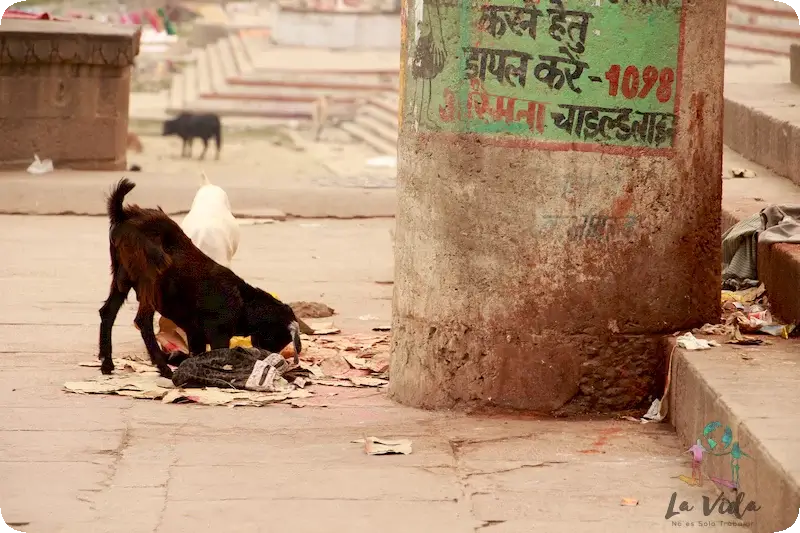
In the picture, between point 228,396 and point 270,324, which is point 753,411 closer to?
point 228,396

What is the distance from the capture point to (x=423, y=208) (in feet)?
17.9

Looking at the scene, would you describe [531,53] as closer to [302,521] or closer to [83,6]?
[302,521]

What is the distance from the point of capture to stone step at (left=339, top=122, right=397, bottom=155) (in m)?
24.3

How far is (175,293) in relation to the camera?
597cm

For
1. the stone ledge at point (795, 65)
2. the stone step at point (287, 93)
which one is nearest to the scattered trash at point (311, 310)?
the stone ledge at point (795, 65)

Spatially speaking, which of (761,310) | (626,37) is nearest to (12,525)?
(626,37)

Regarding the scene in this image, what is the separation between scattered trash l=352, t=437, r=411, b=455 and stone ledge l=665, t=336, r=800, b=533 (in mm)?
1005

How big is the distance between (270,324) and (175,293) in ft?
1.55

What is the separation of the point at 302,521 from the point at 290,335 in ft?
6.88

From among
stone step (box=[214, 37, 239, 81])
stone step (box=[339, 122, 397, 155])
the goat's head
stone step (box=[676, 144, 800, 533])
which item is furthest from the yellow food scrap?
stone step (box=[214, 37, 239, 81])

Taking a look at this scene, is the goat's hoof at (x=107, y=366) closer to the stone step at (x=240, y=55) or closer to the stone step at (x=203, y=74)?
the stone step at (x=203, y=74)

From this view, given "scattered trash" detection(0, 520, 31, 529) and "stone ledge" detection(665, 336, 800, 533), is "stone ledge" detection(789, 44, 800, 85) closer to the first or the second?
"stone ledge" detection(665, 336, 800, 533)

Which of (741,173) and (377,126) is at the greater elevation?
(741,173)

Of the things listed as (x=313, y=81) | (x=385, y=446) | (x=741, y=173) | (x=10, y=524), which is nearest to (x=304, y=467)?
(x=385, y=446)
